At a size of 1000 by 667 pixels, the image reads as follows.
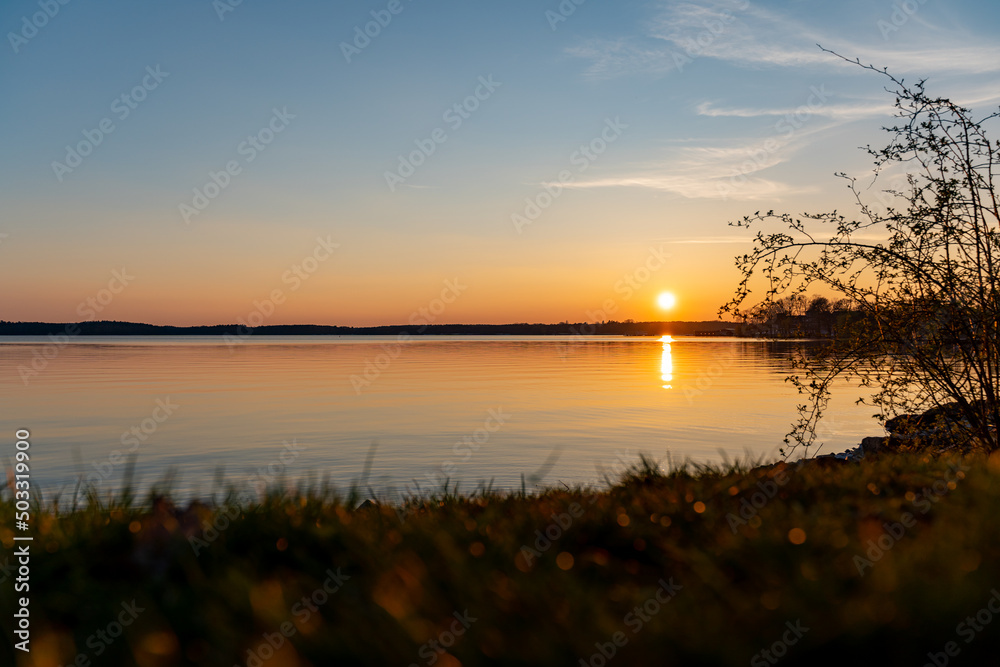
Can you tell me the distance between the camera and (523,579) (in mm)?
4262

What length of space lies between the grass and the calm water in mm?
2115

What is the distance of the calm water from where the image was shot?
17953 millimetres

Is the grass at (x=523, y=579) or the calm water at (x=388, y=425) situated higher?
the grass at (x=523, y=579)

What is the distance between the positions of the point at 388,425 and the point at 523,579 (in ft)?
70.4

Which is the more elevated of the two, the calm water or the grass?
the grass

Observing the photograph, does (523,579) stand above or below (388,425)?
above

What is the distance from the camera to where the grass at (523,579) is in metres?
3.42

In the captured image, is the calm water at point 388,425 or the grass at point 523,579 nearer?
the grass at point 523,579

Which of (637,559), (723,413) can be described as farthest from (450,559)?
(723,413)

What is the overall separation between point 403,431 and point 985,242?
18021mm

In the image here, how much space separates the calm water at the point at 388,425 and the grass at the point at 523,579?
212cm

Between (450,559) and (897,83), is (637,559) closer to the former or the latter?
(450,559)

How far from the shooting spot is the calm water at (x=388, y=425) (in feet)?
58.9

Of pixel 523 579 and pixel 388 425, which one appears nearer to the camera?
pixel 523 579
